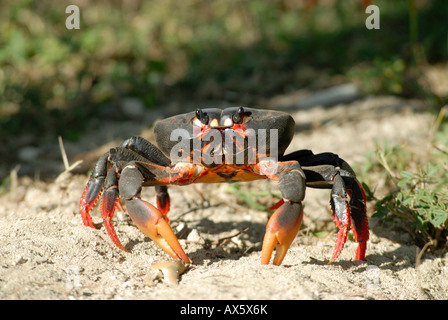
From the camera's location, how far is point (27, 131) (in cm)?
612

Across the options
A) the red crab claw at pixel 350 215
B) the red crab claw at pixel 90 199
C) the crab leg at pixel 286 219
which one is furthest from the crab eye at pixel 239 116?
the red crab claw at pixel 90 199

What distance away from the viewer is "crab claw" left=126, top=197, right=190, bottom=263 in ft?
9.75

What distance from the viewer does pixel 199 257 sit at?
3445 millimetres

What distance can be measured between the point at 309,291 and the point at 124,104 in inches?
186

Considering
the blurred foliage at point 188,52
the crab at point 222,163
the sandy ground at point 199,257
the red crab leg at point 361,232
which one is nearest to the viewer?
the sandy ground at point 199,257

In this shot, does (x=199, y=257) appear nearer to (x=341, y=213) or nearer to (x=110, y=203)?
(x=110, y=203)

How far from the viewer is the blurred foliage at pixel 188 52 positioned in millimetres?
6621

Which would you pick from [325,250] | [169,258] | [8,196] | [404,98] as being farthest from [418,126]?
[8,196]

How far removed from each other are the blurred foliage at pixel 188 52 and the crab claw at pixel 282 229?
12.2 feet

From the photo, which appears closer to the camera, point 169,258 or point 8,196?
point 169,258

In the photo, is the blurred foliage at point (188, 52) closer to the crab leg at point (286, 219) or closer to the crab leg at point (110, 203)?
the crab leg at point (110, 203)

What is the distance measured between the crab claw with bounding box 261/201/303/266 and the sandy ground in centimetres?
10
